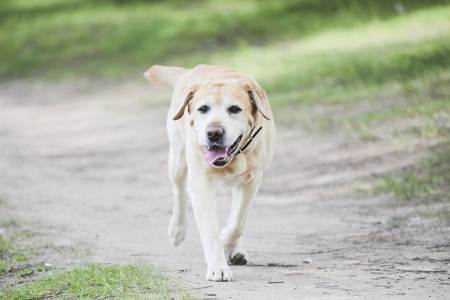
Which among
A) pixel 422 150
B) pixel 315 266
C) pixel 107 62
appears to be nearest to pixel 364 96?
pixel 422 150

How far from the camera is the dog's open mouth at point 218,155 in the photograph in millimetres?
5234

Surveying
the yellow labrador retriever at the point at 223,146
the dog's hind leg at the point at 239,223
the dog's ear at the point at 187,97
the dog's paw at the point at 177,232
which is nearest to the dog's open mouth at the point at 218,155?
the yellow labrador retriever at the point at 223,146

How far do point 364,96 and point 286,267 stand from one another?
7.87m

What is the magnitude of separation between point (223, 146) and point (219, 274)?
846 millimetres

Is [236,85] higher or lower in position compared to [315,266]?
higher

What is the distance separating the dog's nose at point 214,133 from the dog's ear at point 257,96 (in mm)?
386

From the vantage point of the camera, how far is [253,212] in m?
8.55

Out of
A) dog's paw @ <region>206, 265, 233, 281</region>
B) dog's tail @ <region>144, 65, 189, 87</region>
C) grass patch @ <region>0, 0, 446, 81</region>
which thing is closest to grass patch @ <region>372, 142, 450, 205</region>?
dog's tail @ <region>144, 65, 189, 87</region>

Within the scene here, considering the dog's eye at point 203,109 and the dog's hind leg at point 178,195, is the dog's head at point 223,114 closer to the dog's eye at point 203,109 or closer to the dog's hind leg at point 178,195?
the dog's eye at point 203,109

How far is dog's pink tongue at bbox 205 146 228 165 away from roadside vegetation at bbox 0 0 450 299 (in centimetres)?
91

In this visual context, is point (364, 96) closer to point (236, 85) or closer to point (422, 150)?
point (422, 150)

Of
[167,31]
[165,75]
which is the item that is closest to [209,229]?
[165,75]

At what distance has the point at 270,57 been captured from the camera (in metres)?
17.7

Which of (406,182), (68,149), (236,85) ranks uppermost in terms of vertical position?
(236,85)
